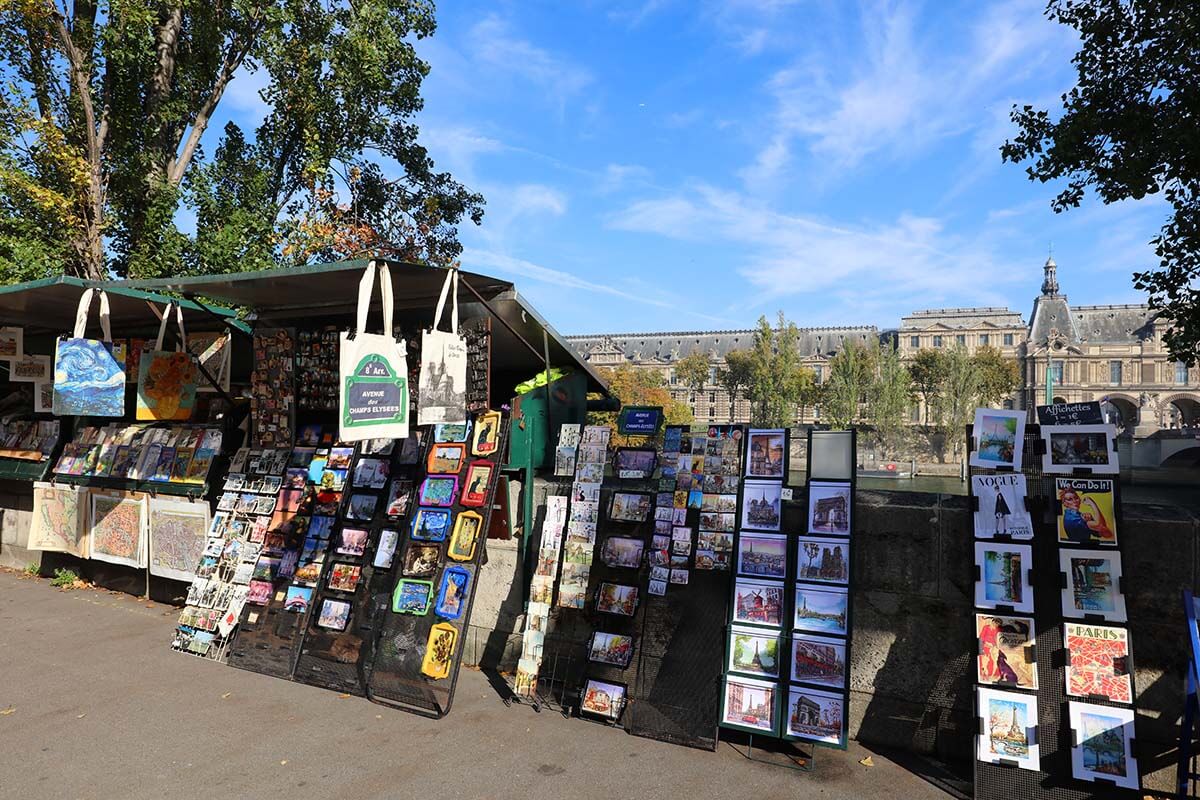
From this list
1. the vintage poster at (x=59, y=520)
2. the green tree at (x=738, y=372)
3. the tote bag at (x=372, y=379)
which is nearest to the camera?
the tote bag at (x=372, y=379)

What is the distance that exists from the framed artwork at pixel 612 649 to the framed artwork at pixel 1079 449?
A: 122 inches

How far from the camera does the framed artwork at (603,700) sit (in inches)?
202

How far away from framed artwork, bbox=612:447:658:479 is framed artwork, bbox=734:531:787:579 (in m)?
1.00

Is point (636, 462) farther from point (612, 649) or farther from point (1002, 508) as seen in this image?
point (1002, 508)

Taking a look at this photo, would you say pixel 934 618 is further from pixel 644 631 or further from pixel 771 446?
pixel 644 631

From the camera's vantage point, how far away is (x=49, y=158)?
42.7 feet

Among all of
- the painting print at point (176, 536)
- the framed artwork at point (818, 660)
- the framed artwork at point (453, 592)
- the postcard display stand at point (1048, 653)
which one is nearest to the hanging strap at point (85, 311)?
the painting print at point (176, 536)

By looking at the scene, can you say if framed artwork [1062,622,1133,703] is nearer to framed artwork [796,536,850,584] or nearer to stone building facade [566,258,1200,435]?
framed artwork [796,536,850,584]

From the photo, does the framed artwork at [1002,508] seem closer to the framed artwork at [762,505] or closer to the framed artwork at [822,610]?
the framed artwork at [822,610]

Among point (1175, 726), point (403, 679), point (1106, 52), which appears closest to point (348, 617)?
point (403, 679)

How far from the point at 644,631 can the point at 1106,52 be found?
27.6 ft

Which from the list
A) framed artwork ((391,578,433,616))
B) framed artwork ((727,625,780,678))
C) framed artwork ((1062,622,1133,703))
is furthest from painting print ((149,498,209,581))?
framed artwork ((1062,622,1133,703))

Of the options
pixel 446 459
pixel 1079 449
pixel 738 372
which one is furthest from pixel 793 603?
pixel 738 372

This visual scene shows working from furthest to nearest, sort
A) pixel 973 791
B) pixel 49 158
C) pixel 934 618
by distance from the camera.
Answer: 1. pixel 49 158
2. pixel 934 618
3. pixel 973 791
